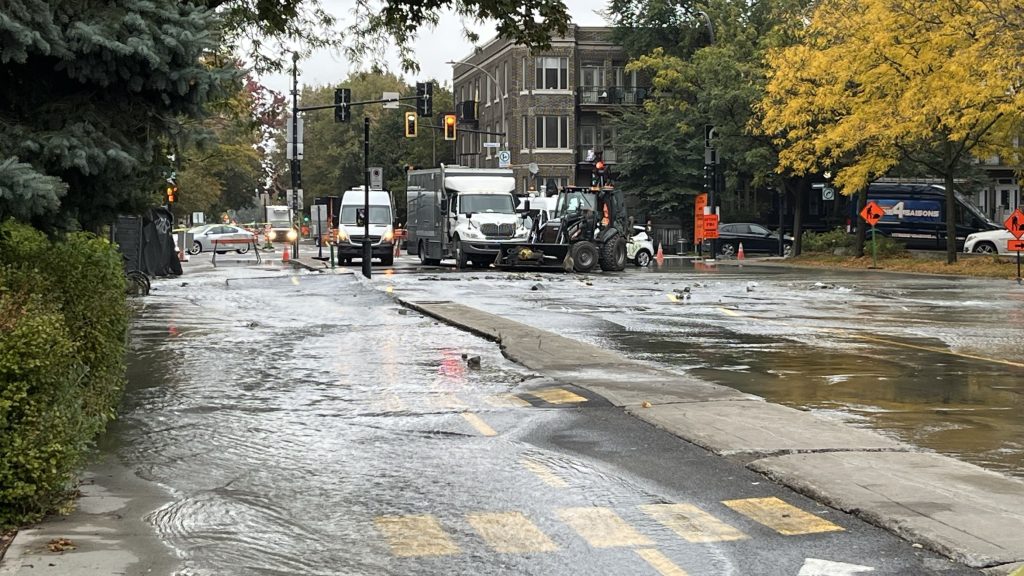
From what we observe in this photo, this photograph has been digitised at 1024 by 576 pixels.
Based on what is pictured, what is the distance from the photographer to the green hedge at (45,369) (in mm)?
6289

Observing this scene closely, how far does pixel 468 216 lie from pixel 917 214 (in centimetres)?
2149

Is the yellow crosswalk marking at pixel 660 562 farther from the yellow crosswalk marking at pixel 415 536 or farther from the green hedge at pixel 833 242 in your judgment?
the green hedge at pixel 833 242

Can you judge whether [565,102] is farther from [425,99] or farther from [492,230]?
[492,230]

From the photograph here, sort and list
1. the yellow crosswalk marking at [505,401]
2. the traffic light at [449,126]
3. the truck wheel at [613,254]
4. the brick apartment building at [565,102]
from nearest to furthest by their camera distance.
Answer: the yellow crosswalk marking at [505,401], the truck wheel at [613,254], the traffic light at [449,126], the brick apartment building at [565,102]

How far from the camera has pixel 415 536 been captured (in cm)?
655

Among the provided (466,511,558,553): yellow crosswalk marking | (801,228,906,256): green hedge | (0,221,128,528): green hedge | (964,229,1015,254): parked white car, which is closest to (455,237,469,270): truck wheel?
(801,228,906,256): green hedge

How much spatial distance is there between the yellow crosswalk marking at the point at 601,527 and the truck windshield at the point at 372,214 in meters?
42.3

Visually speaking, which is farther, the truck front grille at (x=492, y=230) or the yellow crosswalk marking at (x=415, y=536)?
the truck front grille at (x=492, y=230)

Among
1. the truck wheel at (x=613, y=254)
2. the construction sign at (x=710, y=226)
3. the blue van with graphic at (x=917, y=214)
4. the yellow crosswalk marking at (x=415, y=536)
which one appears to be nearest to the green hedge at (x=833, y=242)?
the blue van with graphic at (x=917, y=214)

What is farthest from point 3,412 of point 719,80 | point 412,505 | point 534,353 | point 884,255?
point 719,80

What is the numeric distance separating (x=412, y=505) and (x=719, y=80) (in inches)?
2111

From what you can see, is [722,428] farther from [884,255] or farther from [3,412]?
[884,255]

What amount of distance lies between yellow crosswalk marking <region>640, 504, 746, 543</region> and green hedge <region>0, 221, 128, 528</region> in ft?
Result: 10.3

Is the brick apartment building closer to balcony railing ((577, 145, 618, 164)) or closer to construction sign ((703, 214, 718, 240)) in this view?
balcony railing ((577, 145, 618, 164))
